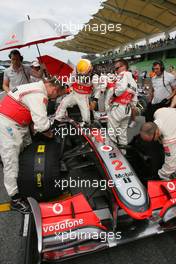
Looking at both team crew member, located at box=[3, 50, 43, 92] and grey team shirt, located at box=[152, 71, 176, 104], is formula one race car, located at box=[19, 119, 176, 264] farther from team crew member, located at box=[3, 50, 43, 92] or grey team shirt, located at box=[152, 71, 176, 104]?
grey team shirt, located at box=[152, 71, 176, 104]

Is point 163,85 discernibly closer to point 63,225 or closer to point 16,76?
point 16,76

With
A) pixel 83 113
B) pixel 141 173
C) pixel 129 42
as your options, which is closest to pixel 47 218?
pixel 141 173

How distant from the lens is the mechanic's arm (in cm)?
249

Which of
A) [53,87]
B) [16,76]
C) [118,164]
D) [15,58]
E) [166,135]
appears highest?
[15,58]

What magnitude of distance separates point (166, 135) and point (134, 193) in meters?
0.72

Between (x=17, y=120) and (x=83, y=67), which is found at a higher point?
(x=83, y=67)

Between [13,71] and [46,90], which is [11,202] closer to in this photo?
[46,90]

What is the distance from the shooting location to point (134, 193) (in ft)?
7.13

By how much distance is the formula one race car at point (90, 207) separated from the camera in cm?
188

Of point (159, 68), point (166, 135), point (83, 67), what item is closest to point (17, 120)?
point (166, 135)

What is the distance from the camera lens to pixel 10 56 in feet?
12.8

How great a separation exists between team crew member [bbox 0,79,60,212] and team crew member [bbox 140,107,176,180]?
3.23ft

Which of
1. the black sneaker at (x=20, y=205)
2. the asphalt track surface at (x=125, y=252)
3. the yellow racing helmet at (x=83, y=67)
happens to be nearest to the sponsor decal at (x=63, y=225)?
the asphalt track surface at (x=125, y=252)

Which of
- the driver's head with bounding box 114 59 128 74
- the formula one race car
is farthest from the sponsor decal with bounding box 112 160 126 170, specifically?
the driver's head with bounding box 114 59 128 74
